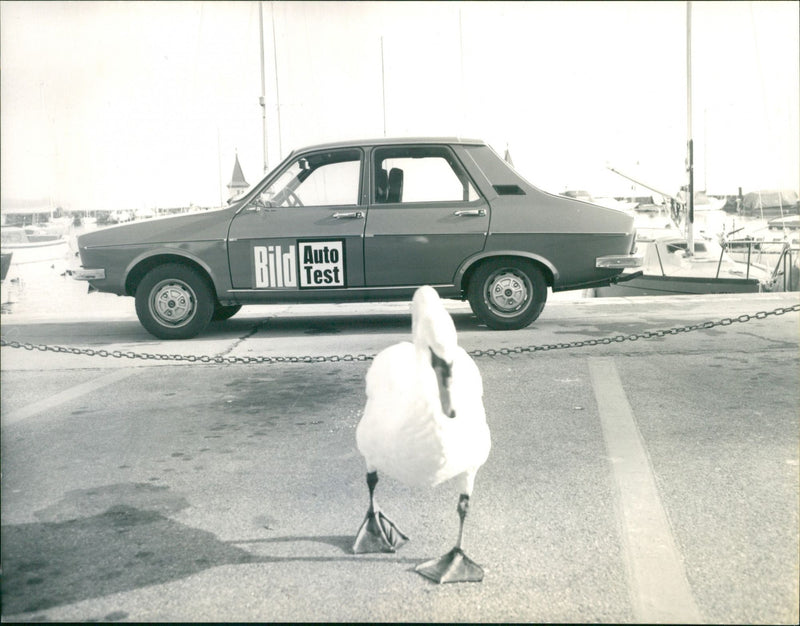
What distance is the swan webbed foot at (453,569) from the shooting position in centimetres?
290

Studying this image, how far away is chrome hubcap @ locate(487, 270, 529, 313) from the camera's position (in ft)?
28.0

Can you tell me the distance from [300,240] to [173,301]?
1.47 m

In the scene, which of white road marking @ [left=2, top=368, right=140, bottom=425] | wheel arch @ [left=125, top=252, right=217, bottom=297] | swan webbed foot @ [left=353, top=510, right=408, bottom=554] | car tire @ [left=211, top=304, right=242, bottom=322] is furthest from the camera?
car tire @ [left=211, top=304, right=242, bottom=322]

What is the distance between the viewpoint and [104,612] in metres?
2.71

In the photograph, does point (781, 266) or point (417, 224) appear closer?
point (417, 224)

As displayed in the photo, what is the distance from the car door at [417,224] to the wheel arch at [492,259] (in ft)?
0.25

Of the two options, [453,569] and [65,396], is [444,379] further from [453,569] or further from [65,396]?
[65,396]

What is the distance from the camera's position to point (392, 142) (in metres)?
8.59

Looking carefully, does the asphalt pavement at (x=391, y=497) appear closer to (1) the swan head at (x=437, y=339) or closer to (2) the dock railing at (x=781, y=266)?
(1) the swan head at (x=437, y=339)

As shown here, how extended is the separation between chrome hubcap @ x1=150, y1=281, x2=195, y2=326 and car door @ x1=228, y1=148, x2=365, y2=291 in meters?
0.53

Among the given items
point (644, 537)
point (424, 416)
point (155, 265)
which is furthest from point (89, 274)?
point (644, 537)

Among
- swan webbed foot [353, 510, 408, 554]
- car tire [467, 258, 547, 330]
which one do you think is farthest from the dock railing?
swan webbed foot [353, 510, 408, 554]

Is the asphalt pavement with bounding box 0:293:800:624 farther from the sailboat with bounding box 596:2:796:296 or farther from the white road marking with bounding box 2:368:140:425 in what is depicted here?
the sailboat with bounding box 596:2:796:296

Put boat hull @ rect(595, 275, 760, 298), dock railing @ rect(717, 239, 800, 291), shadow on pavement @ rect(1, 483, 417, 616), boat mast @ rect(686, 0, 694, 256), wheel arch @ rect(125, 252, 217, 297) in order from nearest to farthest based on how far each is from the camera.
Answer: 1. shadow on pavement @ rect(1, 483, 417, 616)
2. boat mast @ rect(686, 0, 694, 256)
3. wheel arch @ rect(125, 252, 217, 297)
4. boat hull @ rect(595, 275, 760, 298)
5. dock railing @ rect(717, 239, 800, 291)
